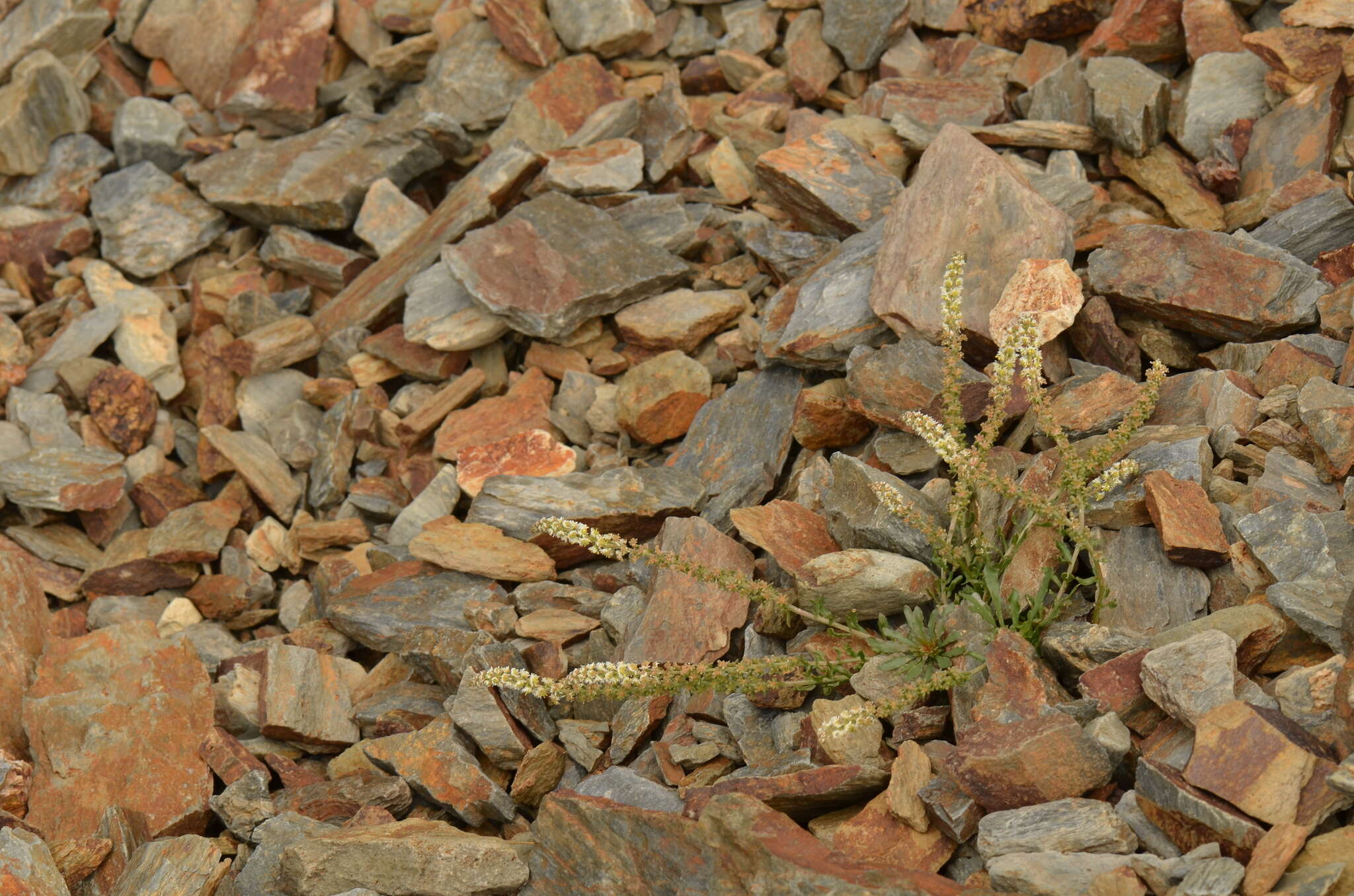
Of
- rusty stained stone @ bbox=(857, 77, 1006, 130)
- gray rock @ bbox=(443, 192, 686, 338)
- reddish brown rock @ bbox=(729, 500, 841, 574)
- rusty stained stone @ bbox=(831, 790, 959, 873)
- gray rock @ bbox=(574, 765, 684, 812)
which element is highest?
rusty stained stone @ bbox=(857, 77, 1006, 130)

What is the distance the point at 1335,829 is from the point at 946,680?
125 centimetres

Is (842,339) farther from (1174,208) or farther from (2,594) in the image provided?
(2,594)

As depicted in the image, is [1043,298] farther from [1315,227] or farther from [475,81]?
[475,81]

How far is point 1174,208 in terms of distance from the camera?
6.54 m

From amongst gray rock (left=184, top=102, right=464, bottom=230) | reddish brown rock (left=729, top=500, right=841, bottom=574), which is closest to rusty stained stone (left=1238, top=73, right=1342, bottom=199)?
reddish brown rock (left=729, top=500, right=841, bottom=574)

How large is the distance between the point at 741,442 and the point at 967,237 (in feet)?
5.04

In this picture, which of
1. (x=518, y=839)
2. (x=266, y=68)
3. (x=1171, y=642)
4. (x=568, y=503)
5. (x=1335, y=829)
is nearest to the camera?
(x=1335, y=829)

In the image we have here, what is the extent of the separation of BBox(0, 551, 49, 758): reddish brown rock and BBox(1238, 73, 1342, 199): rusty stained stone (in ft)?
22.1

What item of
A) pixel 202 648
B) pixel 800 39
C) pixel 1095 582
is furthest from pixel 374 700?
pixel 800 39

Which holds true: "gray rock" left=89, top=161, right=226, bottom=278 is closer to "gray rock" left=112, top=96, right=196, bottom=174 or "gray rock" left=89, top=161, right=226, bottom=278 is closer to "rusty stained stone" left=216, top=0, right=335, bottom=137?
"gray rock" left=112, top=96, right=196, bottom=174

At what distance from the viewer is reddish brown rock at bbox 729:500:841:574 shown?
5.28 m

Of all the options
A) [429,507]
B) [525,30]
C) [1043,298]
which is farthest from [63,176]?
[1043,298]

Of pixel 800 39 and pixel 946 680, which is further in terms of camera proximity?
pixel 800 39

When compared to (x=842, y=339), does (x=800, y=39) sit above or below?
above
